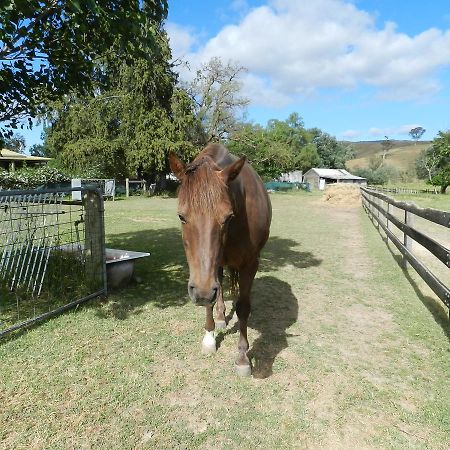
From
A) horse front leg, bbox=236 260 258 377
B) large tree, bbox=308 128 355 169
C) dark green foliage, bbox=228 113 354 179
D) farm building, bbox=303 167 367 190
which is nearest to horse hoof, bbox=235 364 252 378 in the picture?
horse front leg, bbox=236 260 258 377

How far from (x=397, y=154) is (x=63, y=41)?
173345 millimetres

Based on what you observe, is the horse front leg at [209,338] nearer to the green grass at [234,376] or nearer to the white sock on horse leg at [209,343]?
the white sock on horse leg at [209,343]

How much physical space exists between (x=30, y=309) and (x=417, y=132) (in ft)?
658

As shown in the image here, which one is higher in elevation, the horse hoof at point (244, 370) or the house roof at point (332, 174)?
the house roof at point (332, 174)

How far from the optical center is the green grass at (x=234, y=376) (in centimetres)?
242

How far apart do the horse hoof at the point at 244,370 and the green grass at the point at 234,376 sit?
2.5 inches

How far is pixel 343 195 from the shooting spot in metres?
25.2

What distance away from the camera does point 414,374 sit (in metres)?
3.20

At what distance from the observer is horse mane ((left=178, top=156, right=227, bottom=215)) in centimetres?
228

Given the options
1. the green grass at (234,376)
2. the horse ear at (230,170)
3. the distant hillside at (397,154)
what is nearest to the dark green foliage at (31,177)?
the green grass at (234,376)

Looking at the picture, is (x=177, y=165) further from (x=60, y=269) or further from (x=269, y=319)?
(x=60, y=269)

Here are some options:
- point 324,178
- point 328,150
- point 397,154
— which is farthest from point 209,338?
point 397,154

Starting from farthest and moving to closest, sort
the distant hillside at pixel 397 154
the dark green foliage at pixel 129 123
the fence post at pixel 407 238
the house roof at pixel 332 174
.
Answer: the distant hillside at pixel 397 154
the house roof at pixel 332 174
the dark green foliage at pixel 129 123
the fence post at pixel 407 238

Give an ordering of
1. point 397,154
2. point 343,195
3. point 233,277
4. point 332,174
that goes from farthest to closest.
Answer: point 397,154 → point 332,174 → point 343,195 → point 233,277
